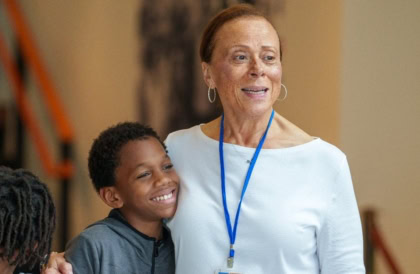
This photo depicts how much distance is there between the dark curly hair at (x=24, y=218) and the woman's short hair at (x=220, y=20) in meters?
0.63

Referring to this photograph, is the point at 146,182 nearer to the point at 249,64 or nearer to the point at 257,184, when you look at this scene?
the point at 257,184

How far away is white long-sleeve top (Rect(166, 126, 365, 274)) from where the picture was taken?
1.87 metres

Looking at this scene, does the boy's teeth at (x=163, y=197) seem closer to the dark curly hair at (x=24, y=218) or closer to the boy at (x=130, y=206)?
the boy at (x=130, y=206)

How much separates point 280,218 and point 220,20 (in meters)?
0.57

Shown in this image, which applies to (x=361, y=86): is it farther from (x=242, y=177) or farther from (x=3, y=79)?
(x=3, y=79)

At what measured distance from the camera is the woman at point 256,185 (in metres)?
1.88

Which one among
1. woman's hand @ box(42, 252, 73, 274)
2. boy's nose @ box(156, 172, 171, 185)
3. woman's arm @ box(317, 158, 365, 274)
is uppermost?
boy's nose @ box(156, 172, 171, 185)

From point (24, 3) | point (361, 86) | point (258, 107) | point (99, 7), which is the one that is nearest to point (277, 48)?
point (258, 107)

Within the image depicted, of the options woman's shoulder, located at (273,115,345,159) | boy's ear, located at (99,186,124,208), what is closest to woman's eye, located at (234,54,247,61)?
woman's shoulder, located at (273,115,345,159)

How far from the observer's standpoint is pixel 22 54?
604 cm

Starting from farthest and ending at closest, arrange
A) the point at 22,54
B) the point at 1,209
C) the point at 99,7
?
the point at 22,54 < the point at 99,7 < the point at 1,209

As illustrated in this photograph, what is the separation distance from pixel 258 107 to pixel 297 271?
440mm

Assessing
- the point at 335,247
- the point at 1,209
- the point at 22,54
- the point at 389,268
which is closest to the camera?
the point at 1,209

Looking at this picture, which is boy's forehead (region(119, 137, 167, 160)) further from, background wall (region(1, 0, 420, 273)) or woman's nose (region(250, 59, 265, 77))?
background wall (region(1, 0, 420, 273))
